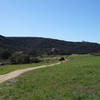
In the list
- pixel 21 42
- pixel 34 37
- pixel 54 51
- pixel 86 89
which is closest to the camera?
pixel 86 89

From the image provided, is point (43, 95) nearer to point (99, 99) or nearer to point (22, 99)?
point (22, 99)

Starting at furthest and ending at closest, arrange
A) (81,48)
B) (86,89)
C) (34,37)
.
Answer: (34,37) → (81,48) → (86,89)

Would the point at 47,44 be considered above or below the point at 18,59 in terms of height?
above

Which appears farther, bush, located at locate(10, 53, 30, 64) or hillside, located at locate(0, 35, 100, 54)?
hillside, located at locate(0, 35, 100, 54)

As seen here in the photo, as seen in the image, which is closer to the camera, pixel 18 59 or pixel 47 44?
pixel 18 59

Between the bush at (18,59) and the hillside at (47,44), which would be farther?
the hillside at (47,44)

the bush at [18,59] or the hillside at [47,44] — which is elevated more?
the hillside at [47,44]

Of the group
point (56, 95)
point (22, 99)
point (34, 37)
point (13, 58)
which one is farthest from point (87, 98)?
point (34, 37)

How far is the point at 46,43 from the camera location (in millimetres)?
114750

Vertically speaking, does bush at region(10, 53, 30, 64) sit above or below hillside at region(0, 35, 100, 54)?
below

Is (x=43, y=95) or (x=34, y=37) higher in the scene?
(x=34, y=37)

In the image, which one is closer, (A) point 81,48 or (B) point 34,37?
(A) point 81,48

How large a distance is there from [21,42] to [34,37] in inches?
522

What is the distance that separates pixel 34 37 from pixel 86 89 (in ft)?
383
